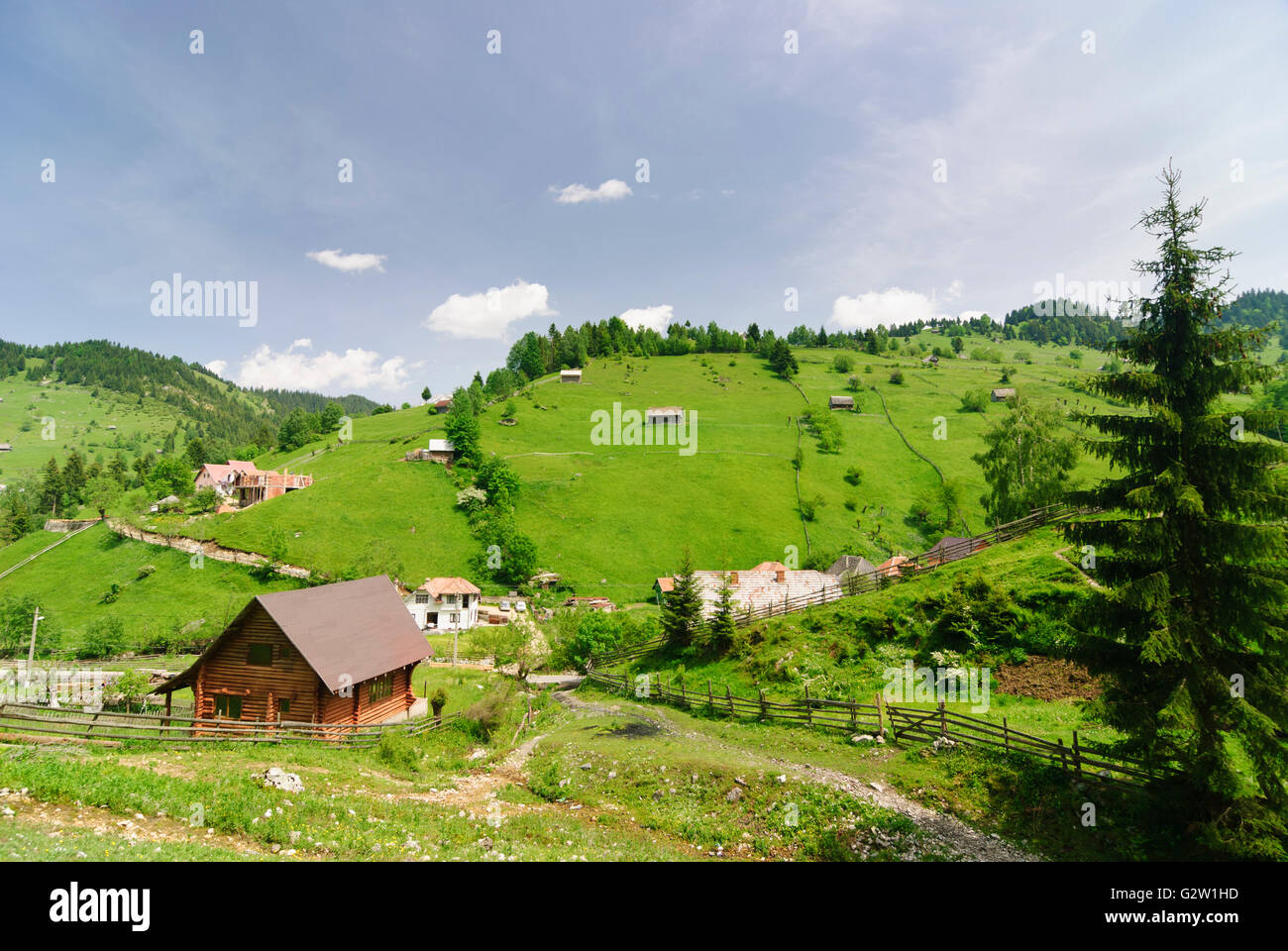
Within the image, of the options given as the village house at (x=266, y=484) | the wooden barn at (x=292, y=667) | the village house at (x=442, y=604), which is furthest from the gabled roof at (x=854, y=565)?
the village house at (x=266, y=484)

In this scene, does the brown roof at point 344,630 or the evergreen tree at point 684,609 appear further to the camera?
the evergreen tree at point 684,609

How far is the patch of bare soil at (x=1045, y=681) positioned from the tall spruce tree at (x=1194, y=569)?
9404 mm

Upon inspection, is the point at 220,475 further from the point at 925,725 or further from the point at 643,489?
the point at 925,725

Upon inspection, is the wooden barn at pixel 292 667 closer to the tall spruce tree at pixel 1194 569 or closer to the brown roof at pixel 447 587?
the tall spruce tree at pixel 1194 569

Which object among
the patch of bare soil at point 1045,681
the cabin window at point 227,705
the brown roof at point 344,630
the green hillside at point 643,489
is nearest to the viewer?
the patch of bare soil at point 1045,681

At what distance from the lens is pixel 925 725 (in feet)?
70.7

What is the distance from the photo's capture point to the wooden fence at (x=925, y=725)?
1611cm

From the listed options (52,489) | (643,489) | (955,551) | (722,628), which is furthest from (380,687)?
(52,489)

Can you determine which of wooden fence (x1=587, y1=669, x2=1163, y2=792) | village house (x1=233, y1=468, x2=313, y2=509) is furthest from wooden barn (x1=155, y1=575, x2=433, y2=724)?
village house (x1=233, y1=468, x2=313, y2=509)

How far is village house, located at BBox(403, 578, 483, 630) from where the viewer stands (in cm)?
7562

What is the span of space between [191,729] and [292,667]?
5.77 metres
